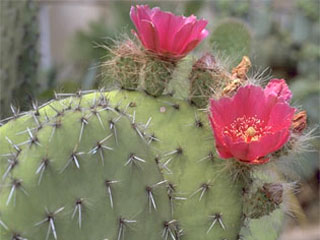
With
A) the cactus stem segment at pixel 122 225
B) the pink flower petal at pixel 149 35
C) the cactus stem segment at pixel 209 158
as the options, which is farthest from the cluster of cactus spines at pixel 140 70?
the cactus stem segment at pixel 122 225

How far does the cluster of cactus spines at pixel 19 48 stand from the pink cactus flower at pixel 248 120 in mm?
745

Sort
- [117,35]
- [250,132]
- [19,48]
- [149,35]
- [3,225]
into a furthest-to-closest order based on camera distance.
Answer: [117,35] < [19,48] < [149,35] < [250,132] < [3,225]

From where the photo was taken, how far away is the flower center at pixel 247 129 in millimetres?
888

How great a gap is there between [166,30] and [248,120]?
0.21m

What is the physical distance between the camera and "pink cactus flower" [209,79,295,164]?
2.85ft

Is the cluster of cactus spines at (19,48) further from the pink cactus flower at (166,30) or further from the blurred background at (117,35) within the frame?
the pink cactus flower at (166,30)

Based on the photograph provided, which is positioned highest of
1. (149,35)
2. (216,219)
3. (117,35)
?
(149,35)

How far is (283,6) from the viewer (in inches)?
271

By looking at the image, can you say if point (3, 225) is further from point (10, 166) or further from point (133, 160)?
point (133, 160)

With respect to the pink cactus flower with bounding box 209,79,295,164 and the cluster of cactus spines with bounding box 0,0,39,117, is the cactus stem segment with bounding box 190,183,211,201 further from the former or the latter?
the cluster of cactus spines with bounding box 0,0,39,117

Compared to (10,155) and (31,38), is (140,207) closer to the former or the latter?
(10,155)

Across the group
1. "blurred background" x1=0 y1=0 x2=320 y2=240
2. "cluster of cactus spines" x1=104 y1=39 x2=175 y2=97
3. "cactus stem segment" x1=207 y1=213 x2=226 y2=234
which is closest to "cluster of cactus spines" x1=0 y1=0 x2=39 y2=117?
"blurred background" x1=0 y1=0 x2=320 y2=240

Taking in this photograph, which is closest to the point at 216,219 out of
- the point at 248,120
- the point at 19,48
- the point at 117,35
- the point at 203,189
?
the point at 203,189

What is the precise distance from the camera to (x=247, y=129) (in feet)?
2.93
